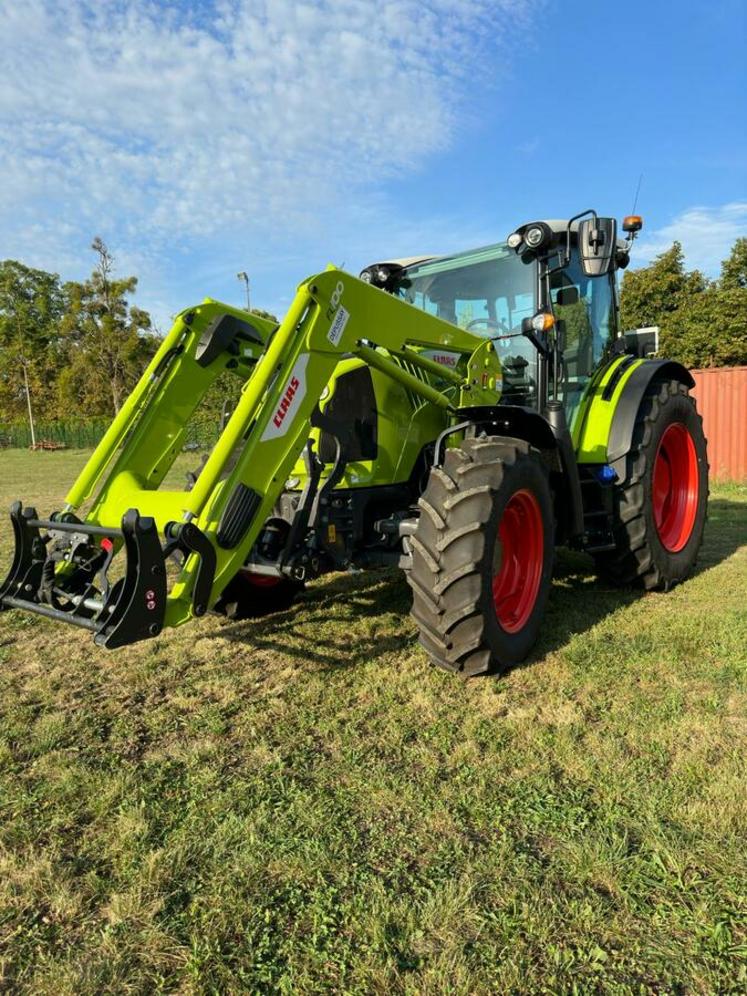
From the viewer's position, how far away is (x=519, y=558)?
4.24 m

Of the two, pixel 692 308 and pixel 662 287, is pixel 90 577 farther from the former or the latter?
pixel 662 287

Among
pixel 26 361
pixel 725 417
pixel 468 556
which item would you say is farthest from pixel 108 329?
pixel 468 556

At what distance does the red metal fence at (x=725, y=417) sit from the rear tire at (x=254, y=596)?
31.8 ft

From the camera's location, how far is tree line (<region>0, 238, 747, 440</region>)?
71.1ft

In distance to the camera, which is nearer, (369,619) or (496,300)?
(369,619)

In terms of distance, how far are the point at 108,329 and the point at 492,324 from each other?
107 feet

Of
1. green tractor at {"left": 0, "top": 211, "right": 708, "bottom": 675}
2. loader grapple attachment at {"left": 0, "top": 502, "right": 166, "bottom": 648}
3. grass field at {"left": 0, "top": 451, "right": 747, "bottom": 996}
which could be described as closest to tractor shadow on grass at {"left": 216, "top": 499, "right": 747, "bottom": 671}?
grass field at {"left": 0, "top": 451, "right": 747, "bottom": 996}

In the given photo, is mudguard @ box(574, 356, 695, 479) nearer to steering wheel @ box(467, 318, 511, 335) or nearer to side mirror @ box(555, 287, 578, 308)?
side mirror @ box(555, 287, 578, 308)

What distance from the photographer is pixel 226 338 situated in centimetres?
429

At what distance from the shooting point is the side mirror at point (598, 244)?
451 centimetres

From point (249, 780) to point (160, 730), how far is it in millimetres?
700

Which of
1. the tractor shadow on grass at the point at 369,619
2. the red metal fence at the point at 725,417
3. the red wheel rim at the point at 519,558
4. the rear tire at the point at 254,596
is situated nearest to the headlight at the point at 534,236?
the red wheel rim at the point at 519,558

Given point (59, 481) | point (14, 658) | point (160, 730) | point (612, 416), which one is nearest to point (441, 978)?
point (160, 730)

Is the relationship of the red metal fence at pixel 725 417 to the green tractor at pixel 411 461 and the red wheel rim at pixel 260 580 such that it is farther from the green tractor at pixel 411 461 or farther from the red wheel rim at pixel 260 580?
the red wheel rim at pixel 260 580
